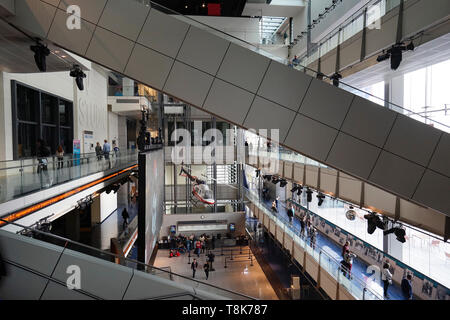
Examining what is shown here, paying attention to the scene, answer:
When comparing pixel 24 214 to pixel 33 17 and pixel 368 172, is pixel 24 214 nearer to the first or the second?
pixel 33 17

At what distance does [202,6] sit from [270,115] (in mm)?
22396

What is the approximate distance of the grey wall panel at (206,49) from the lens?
20.4ft

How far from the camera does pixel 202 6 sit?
24.2 m

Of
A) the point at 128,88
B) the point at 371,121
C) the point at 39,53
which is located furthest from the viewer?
the point at 128,88

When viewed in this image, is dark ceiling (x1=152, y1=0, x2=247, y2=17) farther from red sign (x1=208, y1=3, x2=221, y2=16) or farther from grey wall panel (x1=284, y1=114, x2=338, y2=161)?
grey wall panel (x1=284, y1=114, x2=338, y2=161)

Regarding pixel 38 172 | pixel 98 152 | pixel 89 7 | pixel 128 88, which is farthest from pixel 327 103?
pixel 128 88

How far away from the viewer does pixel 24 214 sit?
6867 millimetres

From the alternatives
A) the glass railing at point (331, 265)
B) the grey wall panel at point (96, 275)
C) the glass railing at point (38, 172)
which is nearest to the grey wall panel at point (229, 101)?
the grey wall panel at point (96, 275)

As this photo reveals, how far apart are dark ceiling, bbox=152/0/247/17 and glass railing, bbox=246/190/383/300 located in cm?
1731

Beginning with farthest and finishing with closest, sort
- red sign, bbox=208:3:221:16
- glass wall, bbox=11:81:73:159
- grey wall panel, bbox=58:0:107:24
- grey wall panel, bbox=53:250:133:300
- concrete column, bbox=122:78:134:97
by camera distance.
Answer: concrete column, bbox=122:78:134:97
red sign, bbox=208:3:221:16
glass wall, bbox=11:81:73:159
grey wall panel, bbox=58:0:107:24
grey wall panel, bbox=53:250:133:300

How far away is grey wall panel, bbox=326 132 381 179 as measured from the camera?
237 inches

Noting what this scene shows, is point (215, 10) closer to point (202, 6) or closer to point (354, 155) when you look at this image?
point (202, 6)

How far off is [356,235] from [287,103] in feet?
43.0

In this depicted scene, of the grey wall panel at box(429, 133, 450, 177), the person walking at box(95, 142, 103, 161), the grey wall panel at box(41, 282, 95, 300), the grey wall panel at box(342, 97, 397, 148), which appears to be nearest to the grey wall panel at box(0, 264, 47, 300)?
the grey wall panel at box(41, 282, 95, 300)
